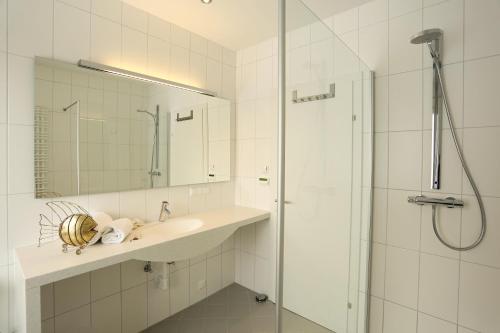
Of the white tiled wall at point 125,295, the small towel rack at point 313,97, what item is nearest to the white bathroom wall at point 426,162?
the small towel rack at point 313,97

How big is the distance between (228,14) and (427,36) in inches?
51.7

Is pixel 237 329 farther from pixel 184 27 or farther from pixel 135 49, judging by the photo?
pixel 184 27

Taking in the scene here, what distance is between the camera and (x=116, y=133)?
1777 millimetres

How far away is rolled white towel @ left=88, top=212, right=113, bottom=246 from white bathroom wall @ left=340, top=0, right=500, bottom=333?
172 cm

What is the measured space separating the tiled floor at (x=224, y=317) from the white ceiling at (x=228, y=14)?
2375 mm

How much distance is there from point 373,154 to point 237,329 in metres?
1.64

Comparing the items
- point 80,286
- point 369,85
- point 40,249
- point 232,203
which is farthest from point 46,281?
point 369,85

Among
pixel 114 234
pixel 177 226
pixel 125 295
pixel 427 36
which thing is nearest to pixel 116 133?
pixel 114 234

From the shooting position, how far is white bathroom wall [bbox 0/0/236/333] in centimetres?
137

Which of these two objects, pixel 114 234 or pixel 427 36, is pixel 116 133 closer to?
pixel 114 234

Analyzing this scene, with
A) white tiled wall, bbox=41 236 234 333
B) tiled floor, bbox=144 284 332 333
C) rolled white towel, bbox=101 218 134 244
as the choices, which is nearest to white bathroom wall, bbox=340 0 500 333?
tiled floor, bbox=144 284 332 333

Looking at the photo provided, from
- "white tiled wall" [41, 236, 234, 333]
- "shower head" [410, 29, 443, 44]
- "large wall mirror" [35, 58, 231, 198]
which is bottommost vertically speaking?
"white tiled wall" [41, 236, 234, 333]

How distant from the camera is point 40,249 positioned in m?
1.39

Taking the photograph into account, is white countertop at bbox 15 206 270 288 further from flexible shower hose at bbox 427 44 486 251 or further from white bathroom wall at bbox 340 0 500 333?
flexible shower hose at bbox 427 44 486 251
